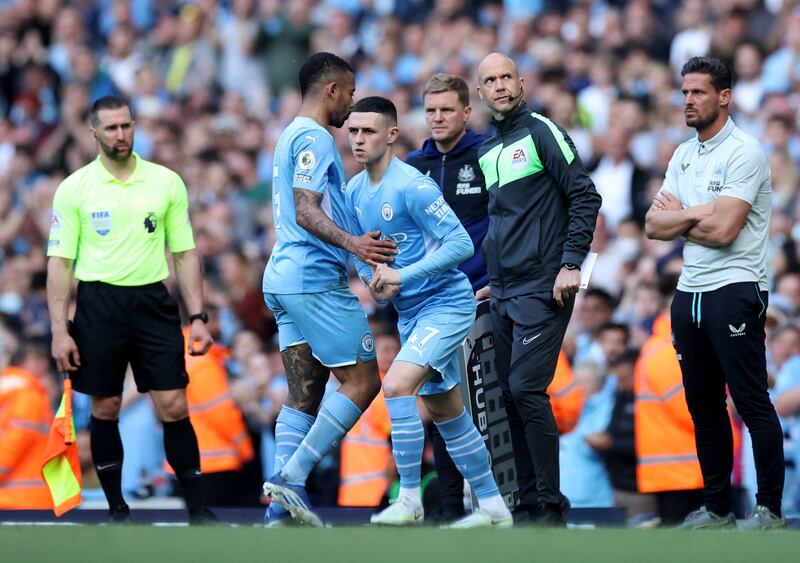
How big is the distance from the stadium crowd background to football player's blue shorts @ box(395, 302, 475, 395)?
2945 millimetres

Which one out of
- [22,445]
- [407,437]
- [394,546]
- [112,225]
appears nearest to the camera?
[394,546]

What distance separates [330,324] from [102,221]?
4.91 ft

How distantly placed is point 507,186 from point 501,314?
64cm

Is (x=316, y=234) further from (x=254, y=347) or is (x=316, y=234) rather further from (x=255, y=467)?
(x=254, y=347)

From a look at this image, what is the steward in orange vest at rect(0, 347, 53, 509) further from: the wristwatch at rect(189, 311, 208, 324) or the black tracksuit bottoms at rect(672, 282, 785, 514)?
the black tracksuit bottoms at rect(672, 282, 785, 514)

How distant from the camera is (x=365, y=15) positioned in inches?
639

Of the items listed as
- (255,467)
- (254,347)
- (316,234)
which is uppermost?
(316,234)

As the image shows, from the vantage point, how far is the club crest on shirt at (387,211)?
6.96m

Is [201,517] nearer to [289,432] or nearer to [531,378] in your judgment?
[289,432]

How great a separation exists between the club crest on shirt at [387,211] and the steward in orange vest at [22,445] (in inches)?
139

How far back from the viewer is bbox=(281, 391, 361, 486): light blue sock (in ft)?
22.6

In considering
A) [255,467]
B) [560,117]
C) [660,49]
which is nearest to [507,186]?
[255,467]

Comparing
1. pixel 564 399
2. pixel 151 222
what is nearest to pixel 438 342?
pixel 151 222

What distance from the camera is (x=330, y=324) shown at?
6.98 meters
